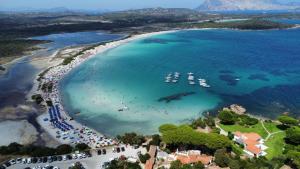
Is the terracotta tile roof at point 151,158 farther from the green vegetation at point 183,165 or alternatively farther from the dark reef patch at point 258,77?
the dark reef patch at point 258,77

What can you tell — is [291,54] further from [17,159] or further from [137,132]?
[17,159]

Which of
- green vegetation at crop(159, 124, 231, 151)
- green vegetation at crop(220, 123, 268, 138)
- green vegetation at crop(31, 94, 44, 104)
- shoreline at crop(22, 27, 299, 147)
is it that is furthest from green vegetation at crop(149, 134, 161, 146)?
green vegetation at crop(31, 94, 44, 104)

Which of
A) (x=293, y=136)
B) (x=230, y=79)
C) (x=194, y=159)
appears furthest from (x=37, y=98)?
(x=293, y=136)

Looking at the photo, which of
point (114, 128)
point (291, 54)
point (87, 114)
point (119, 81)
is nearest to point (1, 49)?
point (119, 81)

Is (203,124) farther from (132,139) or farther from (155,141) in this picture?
(132,139)

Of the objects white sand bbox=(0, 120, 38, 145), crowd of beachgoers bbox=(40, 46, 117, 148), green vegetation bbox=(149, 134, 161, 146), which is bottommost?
white sand bbox=(0, 120, 38, 145)

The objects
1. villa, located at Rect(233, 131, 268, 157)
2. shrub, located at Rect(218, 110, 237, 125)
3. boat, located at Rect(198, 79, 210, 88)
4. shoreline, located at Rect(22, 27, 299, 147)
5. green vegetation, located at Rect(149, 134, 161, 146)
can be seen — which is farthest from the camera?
boat, located at Rect(198, 79, 210, 88)

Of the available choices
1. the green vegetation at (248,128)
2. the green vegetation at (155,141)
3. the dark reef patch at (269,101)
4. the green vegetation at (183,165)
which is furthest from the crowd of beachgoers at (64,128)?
the dark reef patch at (269,101)

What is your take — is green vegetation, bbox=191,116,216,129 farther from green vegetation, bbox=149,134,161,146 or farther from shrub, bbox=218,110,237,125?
green vegetation, bbox=149,134,161,146
